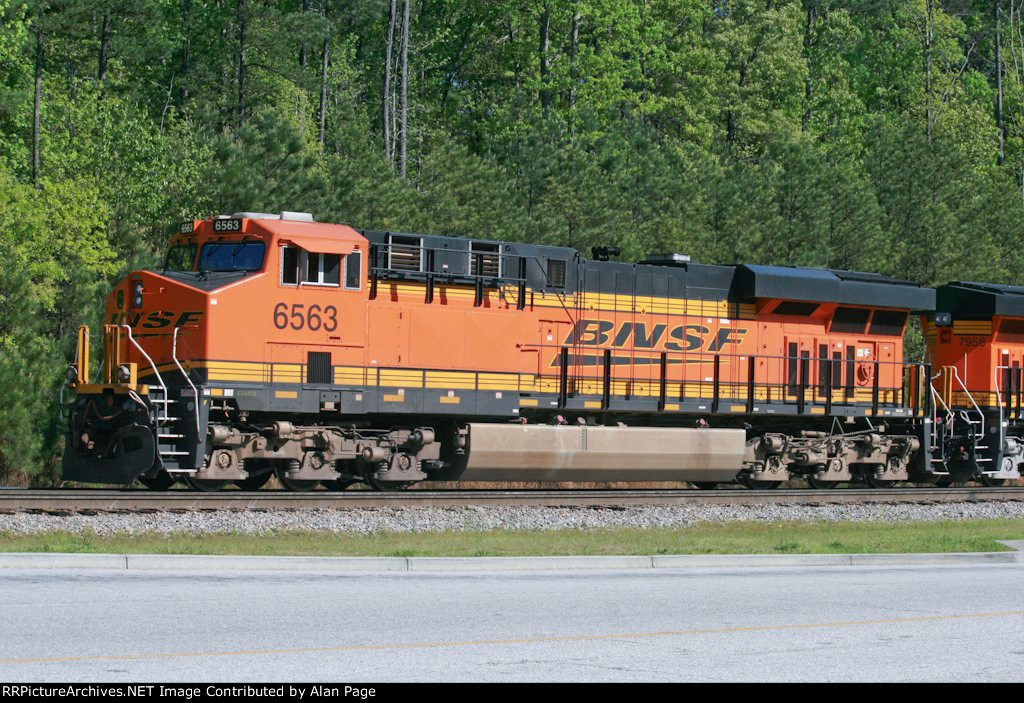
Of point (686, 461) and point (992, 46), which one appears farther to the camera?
point (992, 46)

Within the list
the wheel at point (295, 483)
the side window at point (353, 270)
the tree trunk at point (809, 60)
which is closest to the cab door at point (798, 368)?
the side window at point (353, 270)

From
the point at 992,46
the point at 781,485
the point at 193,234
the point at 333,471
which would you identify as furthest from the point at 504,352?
the point at 992,46

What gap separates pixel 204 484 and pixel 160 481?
1498 mm

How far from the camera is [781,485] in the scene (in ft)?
90.1

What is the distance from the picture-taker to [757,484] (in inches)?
974

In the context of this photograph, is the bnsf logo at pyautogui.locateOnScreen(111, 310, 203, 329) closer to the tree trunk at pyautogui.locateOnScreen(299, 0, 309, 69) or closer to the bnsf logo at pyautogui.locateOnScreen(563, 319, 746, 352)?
the bnsf logo at pyautogui.locateOnScreen(563, 319, 746, 352)

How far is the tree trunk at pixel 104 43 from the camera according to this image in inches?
1690

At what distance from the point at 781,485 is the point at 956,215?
23465 millimetres

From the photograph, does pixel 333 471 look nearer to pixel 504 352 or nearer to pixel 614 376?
pixel 504 352

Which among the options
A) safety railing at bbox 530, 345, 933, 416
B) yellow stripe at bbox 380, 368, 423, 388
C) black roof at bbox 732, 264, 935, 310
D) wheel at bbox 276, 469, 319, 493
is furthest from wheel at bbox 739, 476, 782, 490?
wheel at bbox 276, 469, 319, 493

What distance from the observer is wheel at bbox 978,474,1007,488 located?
26.9 m

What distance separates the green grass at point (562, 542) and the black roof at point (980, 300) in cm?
889

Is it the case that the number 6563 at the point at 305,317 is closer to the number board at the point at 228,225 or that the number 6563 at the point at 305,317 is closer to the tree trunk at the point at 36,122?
the number board at the point at 228,225

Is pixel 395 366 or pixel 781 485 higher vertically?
pixel 395 366
